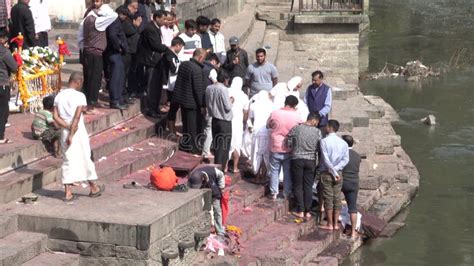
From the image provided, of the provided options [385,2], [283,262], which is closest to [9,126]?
[283,262]

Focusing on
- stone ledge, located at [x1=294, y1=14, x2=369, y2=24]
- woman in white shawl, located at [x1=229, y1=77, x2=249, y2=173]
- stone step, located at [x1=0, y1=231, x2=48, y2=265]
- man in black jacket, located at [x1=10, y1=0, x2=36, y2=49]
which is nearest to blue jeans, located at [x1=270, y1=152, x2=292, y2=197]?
woman in white shawl, located at [x1=229, y1=77, x2=249, y2=173]

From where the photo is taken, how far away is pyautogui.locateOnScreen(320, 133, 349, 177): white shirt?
1227 cm

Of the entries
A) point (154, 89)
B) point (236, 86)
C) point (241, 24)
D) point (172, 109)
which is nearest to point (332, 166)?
point (236, 86)

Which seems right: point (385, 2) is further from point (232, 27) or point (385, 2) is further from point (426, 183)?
point (426, 183)

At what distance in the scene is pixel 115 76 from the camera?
13.3 metres

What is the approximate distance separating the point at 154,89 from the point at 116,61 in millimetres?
790

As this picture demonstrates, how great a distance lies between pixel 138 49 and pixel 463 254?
4.79 metres

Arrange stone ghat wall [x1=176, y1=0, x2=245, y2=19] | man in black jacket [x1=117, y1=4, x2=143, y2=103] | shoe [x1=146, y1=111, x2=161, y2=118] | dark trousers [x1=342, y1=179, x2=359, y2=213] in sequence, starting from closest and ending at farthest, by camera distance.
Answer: dark trousers [x1=342, y1=179, x2=359, y2=213], man in black jacket [x1=117, y1=4, x2=143, y2=103], shoe [x1=146, y1=111, x2=161, y2=118], stone ghat wall [x1=176, y1=0, x2=245, y2=19]

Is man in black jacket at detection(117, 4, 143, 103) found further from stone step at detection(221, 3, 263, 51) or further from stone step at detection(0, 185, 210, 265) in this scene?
stone step at detection(221, 3, 263, 51)

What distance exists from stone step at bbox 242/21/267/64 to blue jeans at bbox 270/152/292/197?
5317mm

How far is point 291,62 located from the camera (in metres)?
19.7

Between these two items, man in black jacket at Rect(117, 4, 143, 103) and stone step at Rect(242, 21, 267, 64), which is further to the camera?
stone step at Rect(242, 21, 267, 64)

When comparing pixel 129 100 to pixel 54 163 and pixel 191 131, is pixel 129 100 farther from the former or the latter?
pixel 54 163

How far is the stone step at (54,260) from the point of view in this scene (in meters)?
9.48
